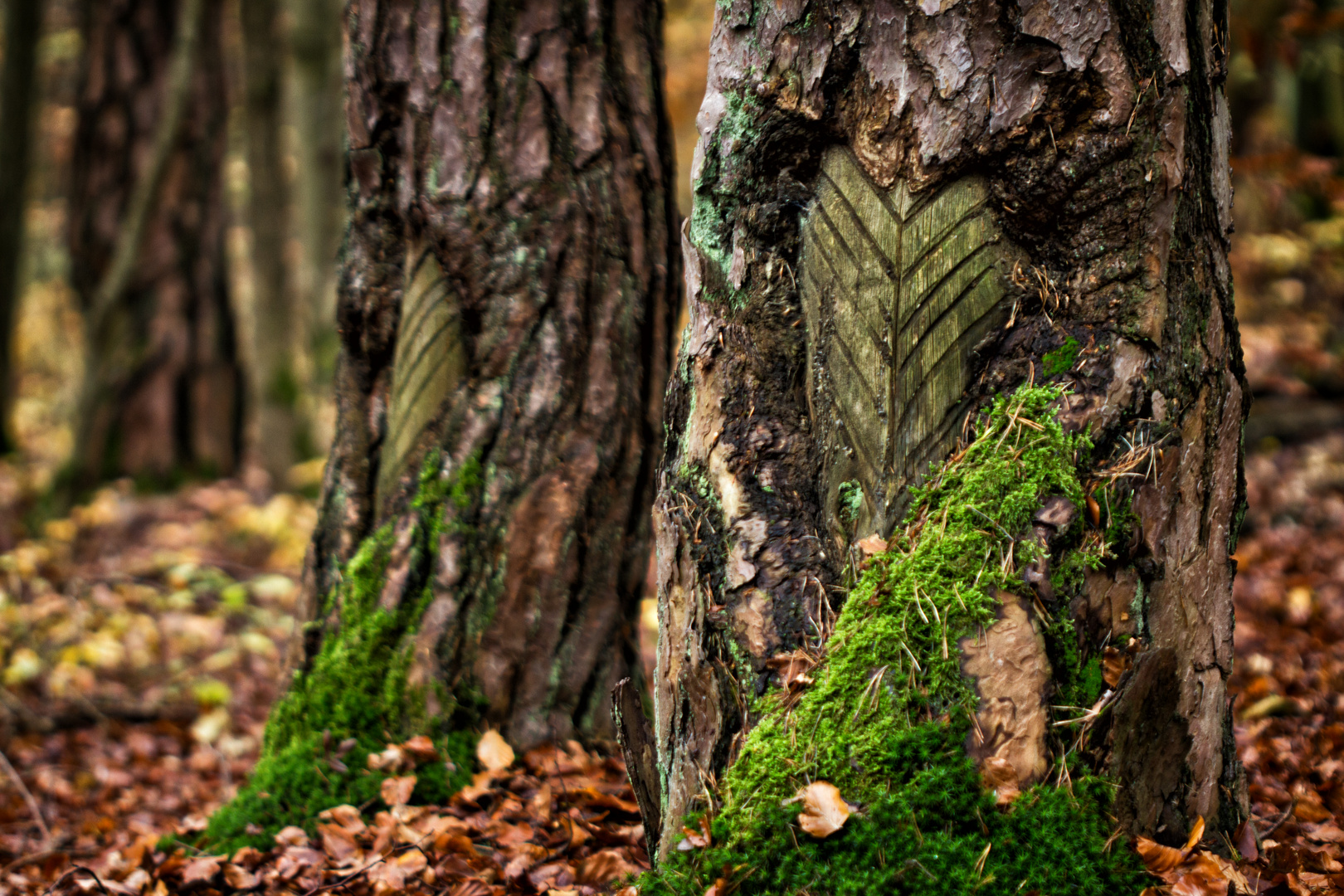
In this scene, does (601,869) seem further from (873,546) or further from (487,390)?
(487,390)

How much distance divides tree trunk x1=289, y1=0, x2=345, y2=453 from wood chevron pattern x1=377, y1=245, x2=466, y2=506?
21.5 ft

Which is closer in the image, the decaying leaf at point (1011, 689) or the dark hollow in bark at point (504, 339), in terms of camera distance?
the decaying leaf at point (1011, 689)

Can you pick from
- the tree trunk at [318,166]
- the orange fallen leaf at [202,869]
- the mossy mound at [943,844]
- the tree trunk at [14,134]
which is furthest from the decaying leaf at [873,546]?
the tree trunk at [14,134]

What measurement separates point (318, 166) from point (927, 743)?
33.3 feet

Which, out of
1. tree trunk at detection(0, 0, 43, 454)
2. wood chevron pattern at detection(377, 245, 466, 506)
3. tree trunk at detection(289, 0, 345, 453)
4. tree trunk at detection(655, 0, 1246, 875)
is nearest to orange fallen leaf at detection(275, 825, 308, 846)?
wood chevron pattern at detection(377, 245, 466, 506)

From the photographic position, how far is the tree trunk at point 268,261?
872 centimetres

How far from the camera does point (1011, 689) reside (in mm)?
1700

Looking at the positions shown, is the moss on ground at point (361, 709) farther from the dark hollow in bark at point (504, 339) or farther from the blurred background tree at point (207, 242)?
the blurred background tree at point (207, 242)

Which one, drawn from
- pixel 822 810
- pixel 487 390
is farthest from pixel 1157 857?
pixel 487 390

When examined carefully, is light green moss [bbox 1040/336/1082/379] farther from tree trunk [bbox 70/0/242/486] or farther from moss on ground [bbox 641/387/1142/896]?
tree trunk [bbox 70/0/242/486]

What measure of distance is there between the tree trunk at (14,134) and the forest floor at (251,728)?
3277mm

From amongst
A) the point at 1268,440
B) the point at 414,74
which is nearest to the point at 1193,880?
the point at 414,74

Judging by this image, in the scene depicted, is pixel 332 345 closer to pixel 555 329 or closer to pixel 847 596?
pixel 555 329

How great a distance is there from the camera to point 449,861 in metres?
2.28
